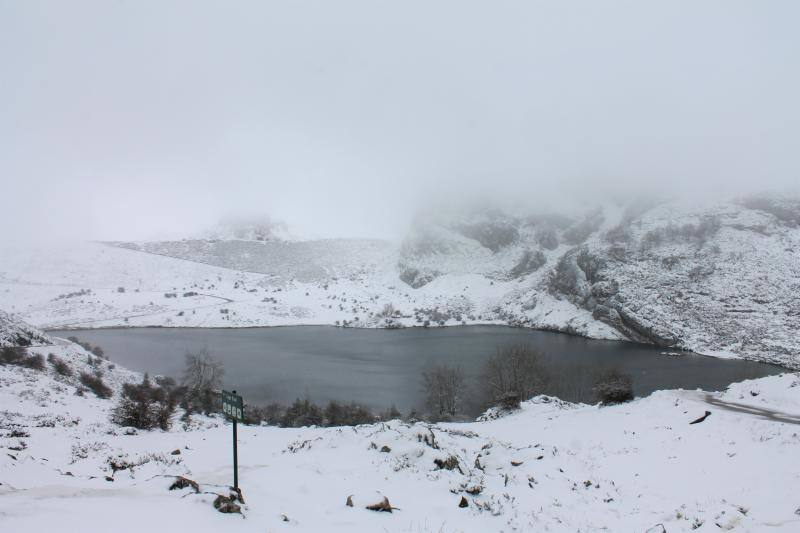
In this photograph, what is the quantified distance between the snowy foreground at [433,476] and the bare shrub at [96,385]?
16253 millimetres

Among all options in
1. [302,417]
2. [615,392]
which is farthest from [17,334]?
[615,392]

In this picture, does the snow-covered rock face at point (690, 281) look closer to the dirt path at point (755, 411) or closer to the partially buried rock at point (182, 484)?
the dirt path at point (755, 411)

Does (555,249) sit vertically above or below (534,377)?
above

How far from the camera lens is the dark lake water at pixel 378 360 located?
61156 mm

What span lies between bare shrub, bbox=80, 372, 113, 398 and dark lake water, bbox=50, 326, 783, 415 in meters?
18.0

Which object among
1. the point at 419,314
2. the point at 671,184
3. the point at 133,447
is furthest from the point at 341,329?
the point at 671,184

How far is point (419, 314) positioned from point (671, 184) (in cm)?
11484

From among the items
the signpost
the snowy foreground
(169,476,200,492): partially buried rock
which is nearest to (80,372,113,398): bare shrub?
the snowy foreground

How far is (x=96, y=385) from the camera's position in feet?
134

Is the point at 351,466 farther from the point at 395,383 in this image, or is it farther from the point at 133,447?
the point at 395,383

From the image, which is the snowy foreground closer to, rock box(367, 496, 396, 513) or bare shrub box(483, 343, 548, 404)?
rock box(367, 496, 396, 513)

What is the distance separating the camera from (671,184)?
552 feet

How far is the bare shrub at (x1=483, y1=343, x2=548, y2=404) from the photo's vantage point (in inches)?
1980

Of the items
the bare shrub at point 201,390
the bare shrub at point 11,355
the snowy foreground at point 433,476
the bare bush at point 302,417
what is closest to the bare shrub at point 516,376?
the bare bush at point 302,417
